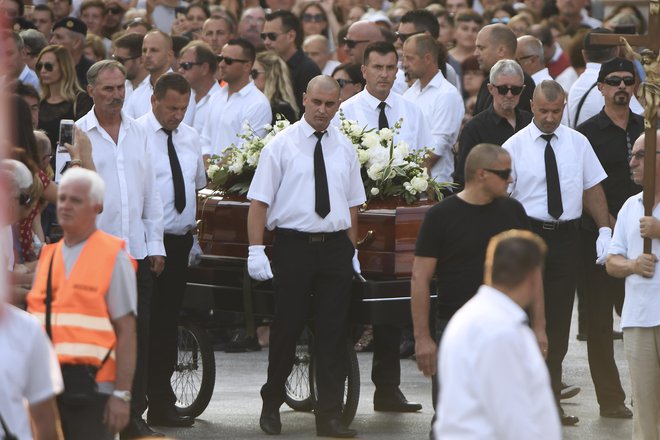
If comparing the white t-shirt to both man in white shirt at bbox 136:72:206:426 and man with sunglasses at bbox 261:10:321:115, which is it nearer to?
man in white shirt at bbox 136:72:206:426

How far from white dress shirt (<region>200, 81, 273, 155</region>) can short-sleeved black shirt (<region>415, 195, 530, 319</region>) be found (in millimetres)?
4898

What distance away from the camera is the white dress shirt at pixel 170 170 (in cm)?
1136

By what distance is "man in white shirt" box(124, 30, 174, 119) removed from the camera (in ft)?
49.3

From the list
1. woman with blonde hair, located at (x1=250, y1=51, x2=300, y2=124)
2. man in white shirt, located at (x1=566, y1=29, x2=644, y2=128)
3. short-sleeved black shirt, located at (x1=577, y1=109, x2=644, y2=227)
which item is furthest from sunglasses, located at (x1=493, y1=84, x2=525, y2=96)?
woman with blonde hair, located at (x1=250, y1=51, x2=300, y2=124)

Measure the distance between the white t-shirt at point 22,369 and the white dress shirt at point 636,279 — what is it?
464cm

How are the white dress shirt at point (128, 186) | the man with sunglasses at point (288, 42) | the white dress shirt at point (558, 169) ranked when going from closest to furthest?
1. the white dress shirt at point (128, 186)
2. the white dress shirt at point (558, 169)
3. the man with sunglasses at point (288, 42)

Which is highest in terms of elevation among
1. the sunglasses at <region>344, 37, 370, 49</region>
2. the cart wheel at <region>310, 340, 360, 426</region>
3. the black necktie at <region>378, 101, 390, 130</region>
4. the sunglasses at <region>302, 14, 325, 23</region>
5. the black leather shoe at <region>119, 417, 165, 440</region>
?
the sunglasses at <region>302, 14, 325, 23</region>

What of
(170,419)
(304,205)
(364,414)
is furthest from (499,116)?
(170,419)

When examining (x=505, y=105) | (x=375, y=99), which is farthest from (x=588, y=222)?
(x=375, y=99)

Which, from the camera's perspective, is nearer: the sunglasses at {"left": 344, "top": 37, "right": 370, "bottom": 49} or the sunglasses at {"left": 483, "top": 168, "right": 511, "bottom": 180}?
the sunglasses at {"left": 483, "top": 168, "right": 511, "bottom": 180}

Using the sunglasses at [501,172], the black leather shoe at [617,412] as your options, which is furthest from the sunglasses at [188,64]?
the sunglasses at [501,172]

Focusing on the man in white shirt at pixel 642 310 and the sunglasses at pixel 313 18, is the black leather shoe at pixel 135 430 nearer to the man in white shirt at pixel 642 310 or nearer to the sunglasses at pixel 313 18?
the man in white shirt at pixel 642 310

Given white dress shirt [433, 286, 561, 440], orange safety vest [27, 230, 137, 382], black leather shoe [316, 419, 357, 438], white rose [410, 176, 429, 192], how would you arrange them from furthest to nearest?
white rose [410, 176, 429, 192] → black leather shoe [316, 419, 357, 438] → orange safety vest [27, 230, 137, 382] → white dress shirt [433, 286, 561, 440]

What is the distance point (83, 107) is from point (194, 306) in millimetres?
2126
